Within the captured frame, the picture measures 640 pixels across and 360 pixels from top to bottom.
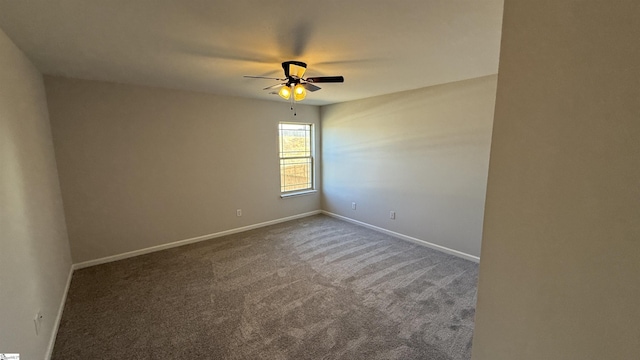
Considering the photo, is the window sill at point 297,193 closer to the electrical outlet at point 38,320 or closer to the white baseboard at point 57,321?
the white baseboard at point 57,321

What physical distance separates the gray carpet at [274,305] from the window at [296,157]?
1.69 m

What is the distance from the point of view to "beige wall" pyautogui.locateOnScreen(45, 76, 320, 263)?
10.2 feet

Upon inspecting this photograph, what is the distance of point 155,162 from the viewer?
363cm

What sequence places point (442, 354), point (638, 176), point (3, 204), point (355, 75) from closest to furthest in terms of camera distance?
point (638, 176) < point (3, 204) < point (442, 354) < point (355, 75)

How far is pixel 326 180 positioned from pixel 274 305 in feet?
10.7

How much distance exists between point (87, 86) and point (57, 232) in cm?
172

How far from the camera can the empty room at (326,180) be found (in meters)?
0.67

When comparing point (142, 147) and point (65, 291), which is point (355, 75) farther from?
point (65, 291)

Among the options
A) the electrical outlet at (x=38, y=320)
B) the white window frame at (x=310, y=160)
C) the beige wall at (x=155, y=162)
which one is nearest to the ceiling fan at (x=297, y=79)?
the beige wall at (x=155, y=162)

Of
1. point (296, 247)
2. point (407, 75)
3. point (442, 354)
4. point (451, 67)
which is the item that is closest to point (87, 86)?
point (296, 247)

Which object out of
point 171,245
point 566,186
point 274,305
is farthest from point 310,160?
point 566,186

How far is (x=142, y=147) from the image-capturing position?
352 cm

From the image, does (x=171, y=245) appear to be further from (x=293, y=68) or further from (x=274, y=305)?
(x=293, y=68)

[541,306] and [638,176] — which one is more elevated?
[638,176]
